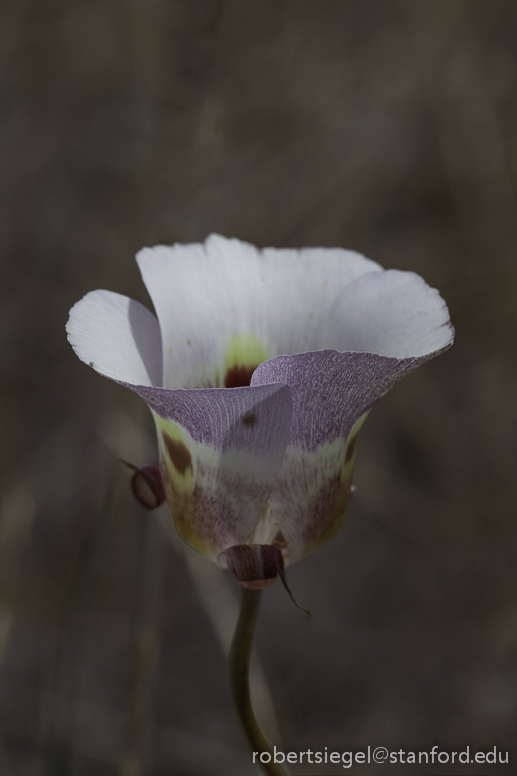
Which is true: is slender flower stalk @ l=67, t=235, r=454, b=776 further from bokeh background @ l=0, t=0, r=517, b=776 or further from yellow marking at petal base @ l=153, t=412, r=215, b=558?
bokeh background @ l=0, t=0, r=517, b=776

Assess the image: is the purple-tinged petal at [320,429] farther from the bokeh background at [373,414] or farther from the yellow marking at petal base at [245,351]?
the bokeh background at [373,414]

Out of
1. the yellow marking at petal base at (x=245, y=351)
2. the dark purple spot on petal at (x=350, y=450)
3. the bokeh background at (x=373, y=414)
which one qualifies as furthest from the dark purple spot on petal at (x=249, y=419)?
the bokeh background at (x=373, y=414)

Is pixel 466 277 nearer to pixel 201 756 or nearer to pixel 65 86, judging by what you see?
pixel 65 86

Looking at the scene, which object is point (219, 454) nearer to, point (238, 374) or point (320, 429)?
point (320, 429)

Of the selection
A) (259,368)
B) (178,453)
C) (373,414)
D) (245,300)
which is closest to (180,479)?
(178,453)

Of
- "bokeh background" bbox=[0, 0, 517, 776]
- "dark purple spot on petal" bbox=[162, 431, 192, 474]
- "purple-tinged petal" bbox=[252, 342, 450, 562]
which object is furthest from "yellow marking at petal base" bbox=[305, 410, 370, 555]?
"bokeh background" bbox=[0, 0, 517, 776]

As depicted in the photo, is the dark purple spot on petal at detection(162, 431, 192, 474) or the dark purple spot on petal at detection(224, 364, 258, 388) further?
the dark purple spot on petal at detection(224, 364, 258, 388)

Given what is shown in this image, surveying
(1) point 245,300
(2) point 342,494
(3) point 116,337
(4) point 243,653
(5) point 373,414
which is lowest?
(4) point 243,653
